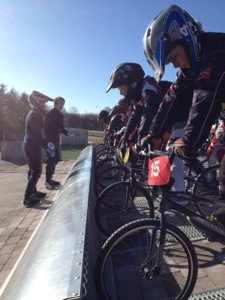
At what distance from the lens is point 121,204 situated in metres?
4.73

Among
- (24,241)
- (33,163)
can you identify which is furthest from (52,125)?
(24,241)

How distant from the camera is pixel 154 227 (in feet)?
8.21

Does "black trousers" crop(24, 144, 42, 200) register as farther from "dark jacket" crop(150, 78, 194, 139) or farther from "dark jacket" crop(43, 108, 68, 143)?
"dark jacket" crop(150, 78, 194, 139)

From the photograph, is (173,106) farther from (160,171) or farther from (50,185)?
(50,185)

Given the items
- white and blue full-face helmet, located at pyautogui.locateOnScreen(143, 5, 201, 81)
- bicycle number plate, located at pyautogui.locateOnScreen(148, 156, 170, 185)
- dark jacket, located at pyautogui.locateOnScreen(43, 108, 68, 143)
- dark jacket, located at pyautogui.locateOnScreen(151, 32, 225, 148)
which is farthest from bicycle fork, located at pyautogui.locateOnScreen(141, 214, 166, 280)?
dark jacket, located at pyautogui.locateOnScreen(43, 108, 68, 143)

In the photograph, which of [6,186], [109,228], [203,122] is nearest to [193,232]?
[109,228]

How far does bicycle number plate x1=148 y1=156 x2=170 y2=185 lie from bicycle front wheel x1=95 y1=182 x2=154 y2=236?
4.77ft

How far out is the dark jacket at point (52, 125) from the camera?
26.4 feet

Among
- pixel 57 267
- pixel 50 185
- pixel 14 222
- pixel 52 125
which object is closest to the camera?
pixel 57 267

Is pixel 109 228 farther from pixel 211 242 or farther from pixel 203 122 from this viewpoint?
pixel 203 122

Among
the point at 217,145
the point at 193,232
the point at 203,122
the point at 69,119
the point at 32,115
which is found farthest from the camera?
the point at 69,119

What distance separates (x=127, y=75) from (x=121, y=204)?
234cm

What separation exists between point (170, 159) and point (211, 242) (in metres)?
1.63

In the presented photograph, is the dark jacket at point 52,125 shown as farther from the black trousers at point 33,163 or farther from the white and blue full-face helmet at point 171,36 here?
the white and blue full-face helmet at point 171,36
